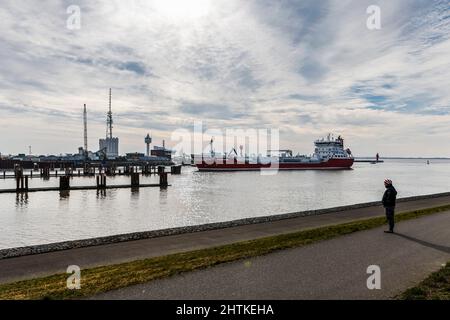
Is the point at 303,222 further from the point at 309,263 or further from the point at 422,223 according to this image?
the point at 309,263

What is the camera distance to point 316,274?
23.5ft

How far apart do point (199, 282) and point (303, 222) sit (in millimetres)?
10502

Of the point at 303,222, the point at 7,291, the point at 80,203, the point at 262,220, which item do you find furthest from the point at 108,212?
the point at 7,291

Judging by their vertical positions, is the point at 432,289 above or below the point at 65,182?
above

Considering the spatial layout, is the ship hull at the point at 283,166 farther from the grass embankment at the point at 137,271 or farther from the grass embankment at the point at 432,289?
the grass embankment at the point at 432,289

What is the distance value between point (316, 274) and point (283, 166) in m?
116

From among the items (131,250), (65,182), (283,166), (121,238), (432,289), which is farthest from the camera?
(283,166)

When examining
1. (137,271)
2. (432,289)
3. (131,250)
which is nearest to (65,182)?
(131,250)

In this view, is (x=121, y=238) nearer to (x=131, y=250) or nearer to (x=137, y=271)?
(x=131, y=250)

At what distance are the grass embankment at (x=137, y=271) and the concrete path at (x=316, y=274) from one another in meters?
0.39

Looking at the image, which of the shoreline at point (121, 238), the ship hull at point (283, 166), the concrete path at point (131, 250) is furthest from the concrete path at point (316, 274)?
the ship hull at point (283, 166)

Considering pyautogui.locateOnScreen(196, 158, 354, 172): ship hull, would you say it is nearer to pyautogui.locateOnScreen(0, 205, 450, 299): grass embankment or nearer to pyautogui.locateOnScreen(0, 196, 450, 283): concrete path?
pyautogui.locateOnScreen(0, 196, 450, 283): concrete path
